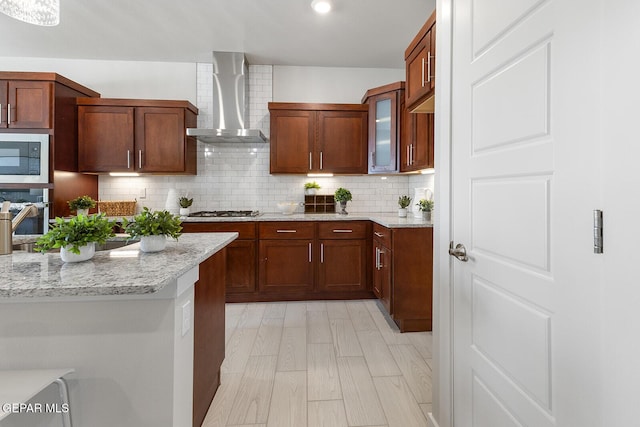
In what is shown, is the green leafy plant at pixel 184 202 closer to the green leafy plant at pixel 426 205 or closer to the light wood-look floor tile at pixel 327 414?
→ the green leafy plant at pixel 426 205

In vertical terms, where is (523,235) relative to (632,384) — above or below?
above

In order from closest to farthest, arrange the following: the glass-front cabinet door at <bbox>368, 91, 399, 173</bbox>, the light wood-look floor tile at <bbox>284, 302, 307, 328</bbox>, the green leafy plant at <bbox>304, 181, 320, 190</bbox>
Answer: the light wood-look floor tile at <bbox>284, 302, 307, 328</bbox>, the glass-front cabinet door at <bbox>368, 91, 399, 173</bbox>, the green leafy plant at <bbox>304, 181, 320, 190</bbox>

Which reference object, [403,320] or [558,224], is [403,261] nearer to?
[403,320]

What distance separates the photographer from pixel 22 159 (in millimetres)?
3271

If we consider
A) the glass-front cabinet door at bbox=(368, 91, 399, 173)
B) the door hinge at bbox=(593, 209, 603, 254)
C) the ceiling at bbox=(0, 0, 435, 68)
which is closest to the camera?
the door hinge at bbox=(593, 209, 603, 254)

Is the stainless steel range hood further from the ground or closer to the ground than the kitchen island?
further from the ground

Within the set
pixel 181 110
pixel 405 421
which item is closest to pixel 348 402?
pixel 405 421

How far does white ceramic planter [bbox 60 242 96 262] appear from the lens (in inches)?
46.2

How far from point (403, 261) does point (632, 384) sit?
2223 mm

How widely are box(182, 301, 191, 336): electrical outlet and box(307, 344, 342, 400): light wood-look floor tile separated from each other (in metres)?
1.04

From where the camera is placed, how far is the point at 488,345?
1235mm

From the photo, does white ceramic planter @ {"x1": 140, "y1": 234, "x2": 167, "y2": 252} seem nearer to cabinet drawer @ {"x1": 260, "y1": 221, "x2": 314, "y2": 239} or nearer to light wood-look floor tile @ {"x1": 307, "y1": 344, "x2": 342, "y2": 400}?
light wood-look floor tile @ {"x1": 307, "y1": 344, "x2": 342, "y2": 400}

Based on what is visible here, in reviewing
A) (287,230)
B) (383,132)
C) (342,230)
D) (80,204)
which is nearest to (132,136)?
(80,204)

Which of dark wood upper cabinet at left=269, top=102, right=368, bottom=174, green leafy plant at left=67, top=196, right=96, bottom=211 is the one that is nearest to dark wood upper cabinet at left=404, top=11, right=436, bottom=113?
dark wood upper cabinet at left=269, top=102, right=368, bottom=174
